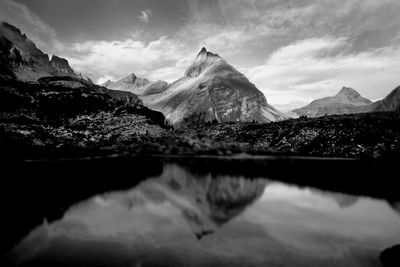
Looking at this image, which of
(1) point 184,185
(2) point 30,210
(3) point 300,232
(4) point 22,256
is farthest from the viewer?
(1) point 184,185

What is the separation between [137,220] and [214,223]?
22.8m

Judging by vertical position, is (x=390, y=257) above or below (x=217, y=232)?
above

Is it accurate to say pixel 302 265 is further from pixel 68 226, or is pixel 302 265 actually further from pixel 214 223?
pixel 68 226

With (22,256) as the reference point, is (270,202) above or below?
below

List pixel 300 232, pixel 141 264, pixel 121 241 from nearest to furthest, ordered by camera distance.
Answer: pixel 141 264 < pixel 121 241 < pixel 300 232

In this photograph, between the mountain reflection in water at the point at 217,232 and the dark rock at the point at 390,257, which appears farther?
the mountain reflection in water at the point at 217,232

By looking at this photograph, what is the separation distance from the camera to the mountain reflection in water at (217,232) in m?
59.4

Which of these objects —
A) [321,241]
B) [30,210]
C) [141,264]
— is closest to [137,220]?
[30,210]

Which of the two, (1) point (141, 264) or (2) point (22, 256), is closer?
(1) point (141, 264)

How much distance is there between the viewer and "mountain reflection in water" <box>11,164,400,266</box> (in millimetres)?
59375

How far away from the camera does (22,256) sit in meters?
58.3

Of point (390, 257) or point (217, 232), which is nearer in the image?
point (390, 257)

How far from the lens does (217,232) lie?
266ft

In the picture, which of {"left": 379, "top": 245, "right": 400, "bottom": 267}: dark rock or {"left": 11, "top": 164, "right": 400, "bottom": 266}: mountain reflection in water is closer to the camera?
{"left": 379, "top": 245, "right": 400, "bottom": 267}: dark rock
